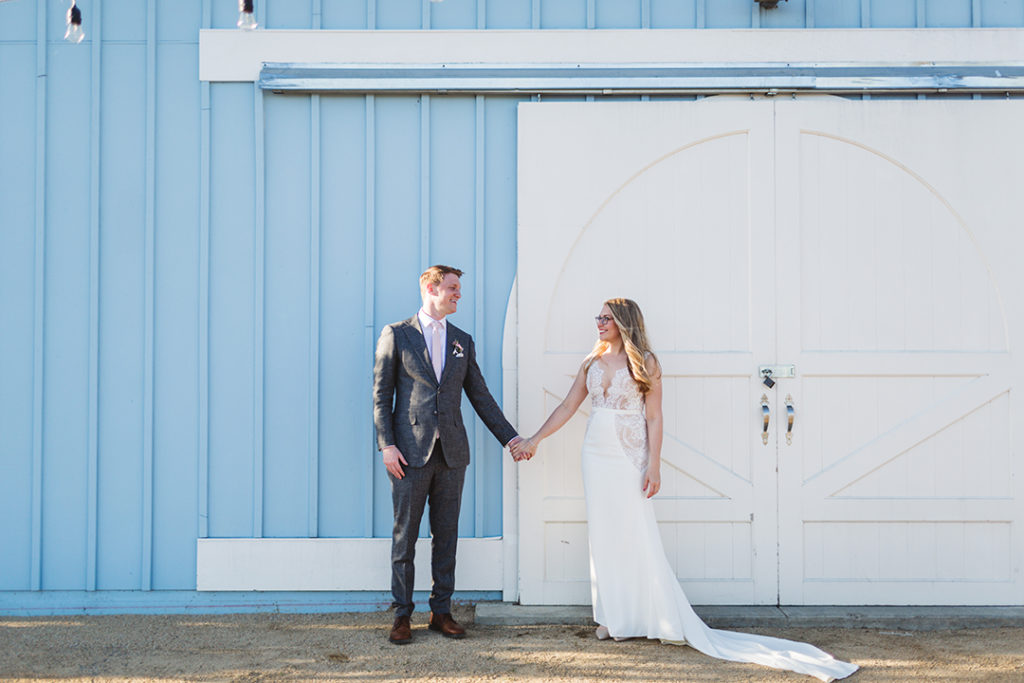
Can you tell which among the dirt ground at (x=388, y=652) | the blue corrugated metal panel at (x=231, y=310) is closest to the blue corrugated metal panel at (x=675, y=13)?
the blue corrugated metal panel at (x=231, y=310)

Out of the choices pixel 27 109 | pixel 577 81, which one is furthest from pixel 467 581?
pixel 27 109

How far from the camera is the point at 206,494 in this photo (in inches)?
181

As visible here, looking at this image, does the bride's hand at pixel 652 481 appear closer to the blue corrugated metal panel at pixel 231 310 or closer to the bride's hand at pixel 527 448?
the bride's hand at pixel 527 448

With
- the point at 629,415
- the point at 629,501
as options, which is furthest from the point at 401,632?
the point at 629,415

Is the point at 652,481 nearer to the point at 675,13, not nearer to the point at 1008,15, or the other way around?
the point at 675,13

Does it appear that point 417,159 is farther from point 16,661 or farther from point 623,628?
point 16,661

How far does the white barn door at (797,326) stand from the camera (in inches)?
180

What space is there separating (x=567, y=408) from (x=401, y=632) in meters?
1.34

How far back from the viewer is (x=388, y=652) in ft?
13.0

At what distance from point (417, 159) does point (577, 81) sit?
3.12 ft

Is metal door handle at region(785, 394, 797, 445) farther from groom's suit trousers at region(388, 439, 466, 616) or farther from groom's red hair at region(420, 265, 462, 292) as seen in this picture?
groom's red hair at region(420, 265, 462, 292)

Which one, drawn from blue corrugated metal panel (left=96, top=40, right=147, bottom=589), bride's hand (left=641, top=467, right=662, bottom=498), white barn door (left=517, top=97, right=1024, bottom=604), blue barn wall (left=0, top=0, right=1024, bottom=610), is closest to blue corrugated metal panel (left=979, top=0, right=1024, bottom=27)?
blue barn wall (left=0, top=0, right=1024, bottom=610)

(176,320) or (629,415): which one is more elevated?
(176,320)

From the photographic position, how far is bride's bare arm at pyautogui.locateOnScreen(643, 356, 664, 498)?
13.4ft
